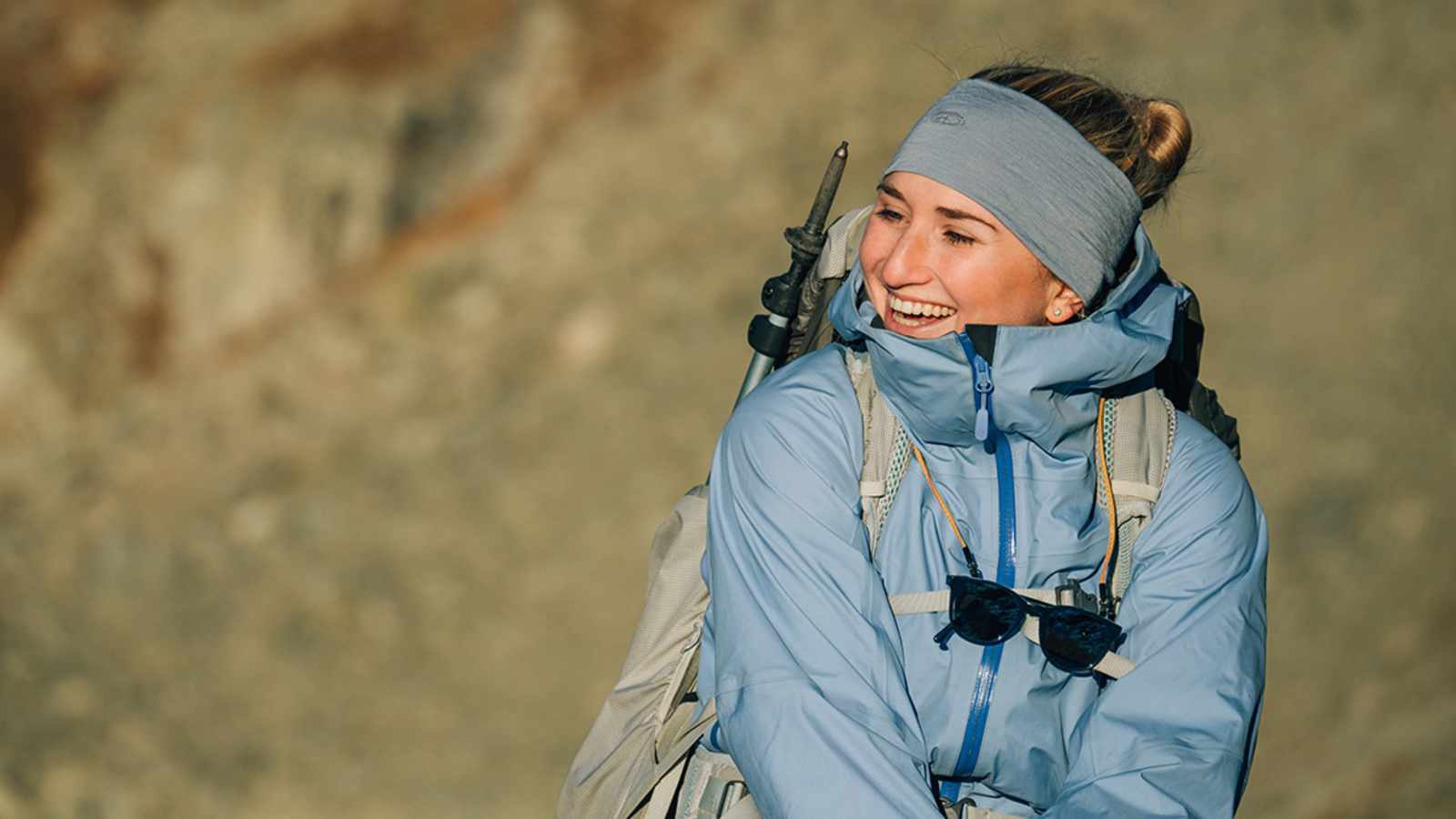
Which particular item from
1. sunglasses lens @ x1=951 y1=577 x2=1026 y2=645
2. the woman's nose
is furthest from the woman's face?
sunglasses lens @ x1=951 y1=577 x2=1026 y2=645

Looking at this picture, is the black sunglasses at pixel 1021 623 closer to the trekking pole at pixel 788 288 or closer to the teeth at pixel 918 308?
the teeth at pixel 918 308

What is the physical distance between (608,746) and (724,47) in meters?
9.42

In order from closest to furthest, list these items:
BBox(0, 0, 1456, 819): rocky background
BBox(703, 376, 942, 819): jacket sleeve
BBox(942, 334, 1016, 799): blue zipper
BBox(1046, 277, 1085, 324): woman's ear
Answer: BBox(703, 376, 942, 819): jacket sleeve → BBox(942, 334, 1016, 799): blue zipper → BBox(1046, 277, 1085, 324): woman's ear → BBox(0, 0, 1456, 819): rocky background

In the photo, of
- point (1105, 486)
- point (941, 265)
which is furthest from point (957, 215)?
point (1105, 486)

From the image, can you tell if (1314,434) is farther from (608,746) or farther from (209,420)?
(608,746)

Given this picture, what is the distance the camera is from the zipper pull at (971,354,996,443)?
2.54 m

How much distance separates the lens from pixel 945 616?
252 centimetres

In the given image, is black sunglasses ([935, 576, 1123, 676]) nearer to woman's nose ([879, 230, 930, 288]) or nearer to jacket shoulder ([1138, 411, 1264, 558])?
jacket shoulder ([1138, 411, 1264, 558])

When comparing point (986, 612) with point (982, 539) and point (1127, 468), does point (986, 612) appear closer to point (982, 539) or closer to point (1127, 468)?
point (982, 539)

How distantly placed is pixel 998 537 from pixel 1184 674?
1.29ft

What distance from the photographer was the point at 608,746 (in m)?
2.87

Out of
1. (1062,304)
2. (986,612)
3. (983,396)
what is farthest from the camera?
(1062,304)

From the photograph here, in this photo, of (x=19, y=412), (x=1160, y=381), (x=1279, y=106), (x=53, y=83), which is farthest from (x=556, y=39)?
(x=1160, y=381)

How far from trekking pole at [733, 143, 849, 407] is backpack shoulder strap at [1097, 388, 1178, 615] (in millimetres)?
730
